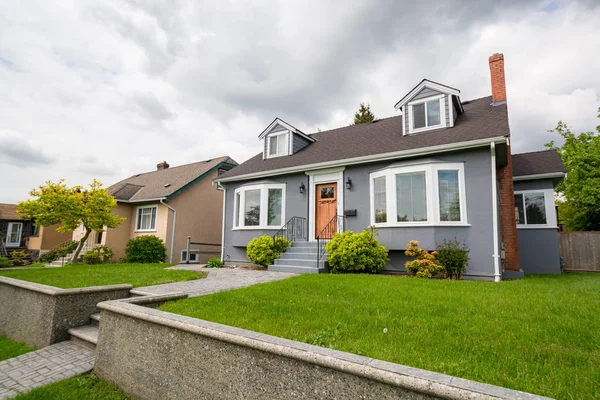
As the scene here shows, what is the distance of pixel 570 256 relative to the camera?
13.6m

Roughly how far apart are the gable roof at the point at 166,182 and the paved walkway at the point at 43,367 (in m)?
12.8

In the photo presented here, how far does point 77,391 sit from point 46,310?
210cm

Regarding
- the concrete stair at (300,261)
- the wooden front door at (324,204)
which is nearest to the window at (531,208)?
the wooden front door at (324,204)

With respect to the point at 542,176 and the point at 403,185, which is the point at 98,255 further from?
the point at 542,176

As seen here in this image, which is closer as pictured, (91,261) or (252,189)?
(252,189)

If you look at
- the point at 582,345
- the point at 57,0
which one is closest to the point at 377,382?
the point at 582,345

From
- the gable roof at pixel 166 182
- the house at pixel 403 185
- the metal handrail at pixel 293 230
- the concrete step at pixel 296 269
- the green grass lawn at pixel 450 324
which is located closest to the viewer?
the green grass lawn at pixel 450 324

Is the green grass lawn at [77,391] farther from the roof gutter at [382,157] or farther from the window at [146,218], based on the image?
the window at [146,218]

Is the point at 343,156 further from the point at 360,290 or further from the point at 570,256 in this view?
the point at 570,256

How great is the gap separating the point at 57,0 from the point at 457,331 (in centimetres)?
1119

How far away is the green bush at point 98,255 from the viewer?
49.7 feet

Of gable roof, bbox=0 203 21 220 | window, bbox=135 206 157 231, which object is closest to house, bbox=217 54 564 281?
window, bbox=135 206 157 231

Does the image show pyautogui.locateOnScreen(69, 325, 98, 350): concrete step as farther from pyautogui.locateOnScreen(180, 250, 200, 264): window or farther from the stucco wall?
pyautogui.locateOnScreen(180, 250, 200, 264): window

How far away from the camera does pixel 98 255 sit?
15438 mm
